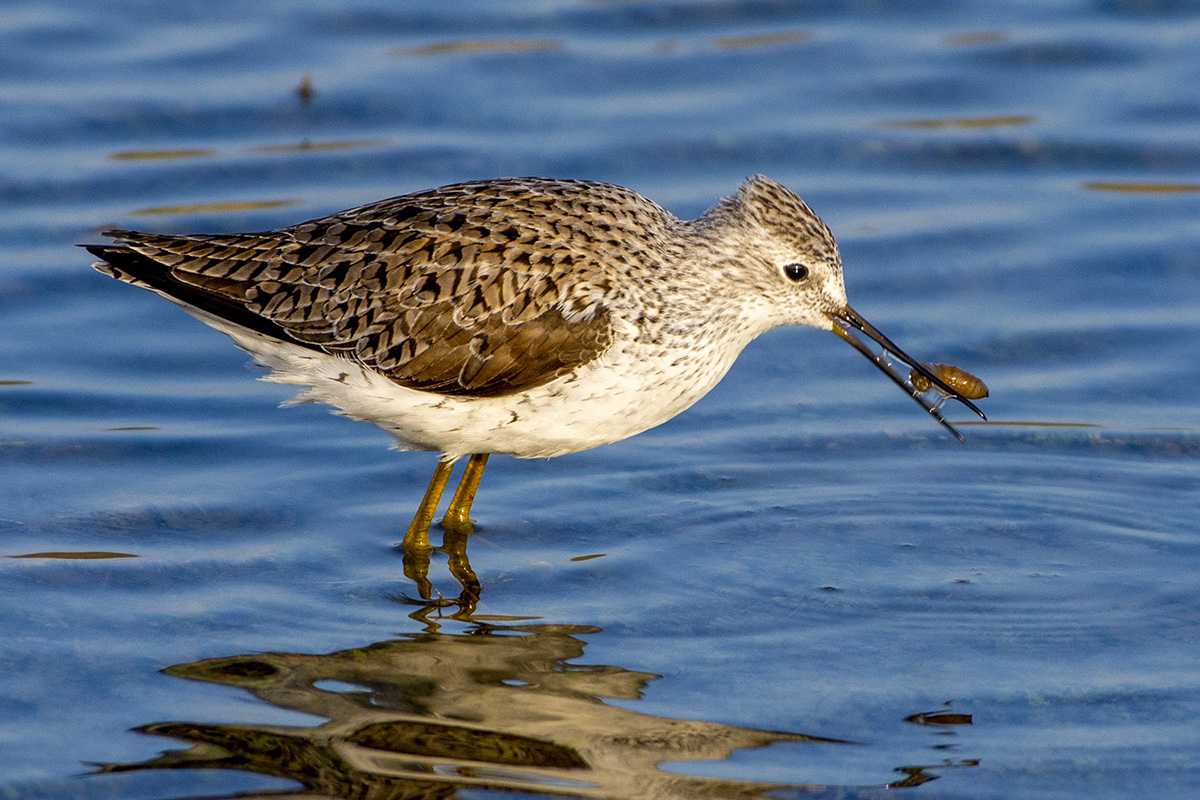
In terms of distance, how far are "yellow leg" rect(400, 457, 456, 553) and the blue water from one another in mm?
→ 201

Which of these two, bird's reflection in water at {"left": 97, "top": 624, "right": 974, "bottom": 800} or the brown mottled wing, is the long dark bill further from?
bird's reflection in water at {"left": 97, "top": 624, "right": 974, "bottom": 800}

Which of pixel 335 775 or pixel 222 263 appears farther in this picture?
pixel 222 263

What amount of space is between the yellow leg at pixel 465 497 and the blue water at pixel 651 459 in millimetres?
124

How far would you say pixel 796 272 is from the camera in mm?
8367

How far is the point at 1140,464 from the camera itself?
9328mm

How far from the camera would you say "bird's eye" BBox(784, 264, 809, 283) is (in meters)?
8.35

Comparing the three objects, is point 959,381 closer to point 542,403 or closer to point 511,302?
point 542,403

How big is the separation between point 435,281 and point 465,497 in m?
1.29

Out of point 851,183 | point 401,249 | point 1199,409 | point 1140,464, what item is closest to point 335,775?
point 401,249

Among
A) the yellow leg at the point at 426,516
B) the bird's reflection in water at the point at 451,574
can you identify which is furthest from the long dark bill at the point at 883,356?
the bird's reflection in water at the point at 451,574

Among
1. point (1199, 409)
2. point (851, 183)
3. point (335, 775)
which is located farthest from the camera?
point (851, 183)

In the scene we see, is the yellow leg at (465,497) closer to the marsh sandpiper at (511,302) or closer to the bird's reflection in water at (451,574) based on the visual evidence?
the bird's reflection in water at (451,574)

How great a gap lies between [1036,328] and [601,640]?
466 cm

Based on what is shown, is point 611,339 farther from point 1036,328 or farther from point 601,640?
point 1036,328
